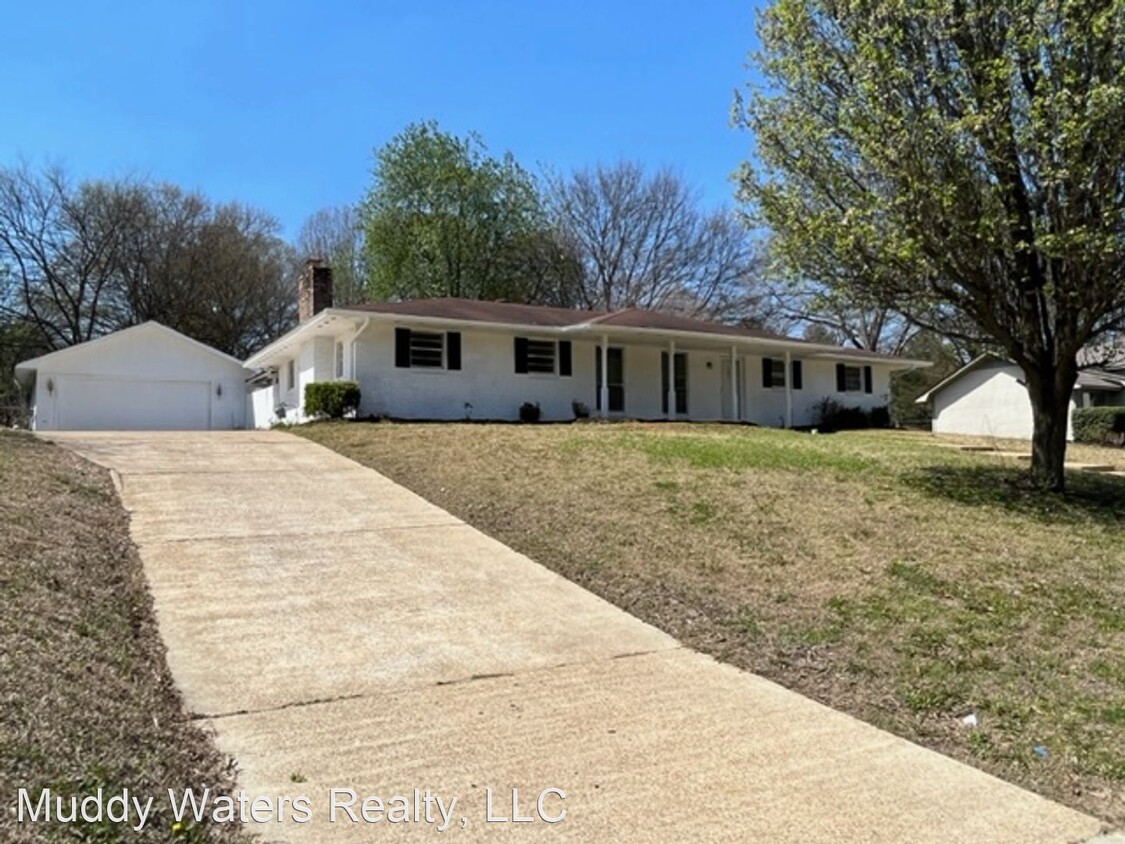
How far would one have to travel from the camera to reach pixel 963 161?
380 inches

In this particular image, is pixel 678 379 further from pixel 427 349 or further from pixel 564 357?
pixel 427 349

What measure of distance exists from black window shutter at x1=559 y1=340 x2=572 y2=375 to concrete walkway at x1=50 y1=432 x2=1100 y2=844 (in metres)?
13.5

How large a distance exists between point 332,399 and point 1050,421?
43.4 ft

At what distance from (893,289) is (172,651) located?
9214mm

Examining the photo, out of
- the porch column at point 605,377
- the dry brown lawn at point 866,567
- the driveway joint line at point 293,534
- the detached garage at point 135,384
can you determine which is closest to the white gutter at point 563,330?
the porch column at point 605,377

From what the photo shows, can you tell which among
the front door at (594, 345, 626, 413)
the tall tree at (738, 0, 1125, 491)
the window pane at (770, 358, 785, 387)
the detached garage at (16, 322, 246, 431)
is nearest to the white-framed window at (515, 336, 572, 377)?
the front door at (594, 345, 626, 413)

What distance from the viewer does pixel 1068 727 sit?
4.54m

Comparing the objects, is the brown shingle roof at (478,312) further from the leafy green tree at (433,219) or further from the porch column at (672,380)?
the leafy green tree at (433,219)

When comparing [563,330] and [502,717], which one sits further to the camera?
[563,330]

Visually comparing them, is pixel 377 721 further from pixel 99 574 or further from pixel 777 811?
pixel 99 574

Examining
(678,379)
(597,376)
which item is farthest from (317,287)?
(678,379)

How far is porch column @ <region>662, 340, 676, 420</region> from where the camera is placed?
2162 cm

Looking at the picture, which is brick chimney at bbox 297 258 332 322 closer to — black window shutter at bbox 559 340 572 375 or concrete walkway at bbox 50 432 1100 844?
black window shutter at bbox 559 340 572 375

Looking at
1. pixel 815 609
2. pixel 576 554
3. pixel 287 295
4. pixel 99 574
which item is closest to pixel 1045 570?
pixel 815 609
